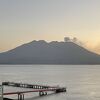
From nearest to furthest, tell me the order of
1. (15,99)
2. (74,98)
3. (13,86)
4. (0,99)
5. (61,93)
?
1. (0,99)
2. (15,99)
3. (74,98)
4. (61,93)
5. (13,86)

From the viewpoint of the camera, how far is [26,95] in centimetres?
7312

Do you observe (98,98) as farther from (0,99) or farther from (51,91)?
(0,99)

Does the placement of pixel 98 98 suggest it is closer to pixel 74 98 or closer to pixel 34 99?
pixel 74 98

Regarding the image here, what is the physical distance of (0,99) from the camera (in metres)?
29.5

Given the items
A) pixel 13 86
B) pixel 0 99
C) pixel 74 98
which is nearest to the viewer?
pixel 0 99

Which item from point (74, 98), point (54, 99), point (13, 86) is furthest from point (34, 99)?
point (13, 86)

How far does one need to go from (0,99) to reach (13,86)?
73.5 meters

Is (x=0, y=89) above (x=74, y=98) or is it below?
above

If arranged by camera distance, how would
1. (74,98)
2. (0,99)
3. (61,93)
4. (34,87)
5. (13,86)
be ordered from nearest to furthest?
(0,99) → (74,98) → (61,93) → (34,87) → (13,86)

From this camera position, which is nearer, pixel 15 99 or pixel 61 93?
pixel 15 99

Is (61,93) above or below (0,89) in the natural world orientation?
below

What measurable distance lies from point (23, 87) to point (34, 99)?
2948cm

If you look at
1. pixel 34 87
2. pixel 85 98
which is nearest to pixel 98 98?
pixel 85 98

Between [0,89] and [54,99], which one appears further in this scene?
[54,99]
